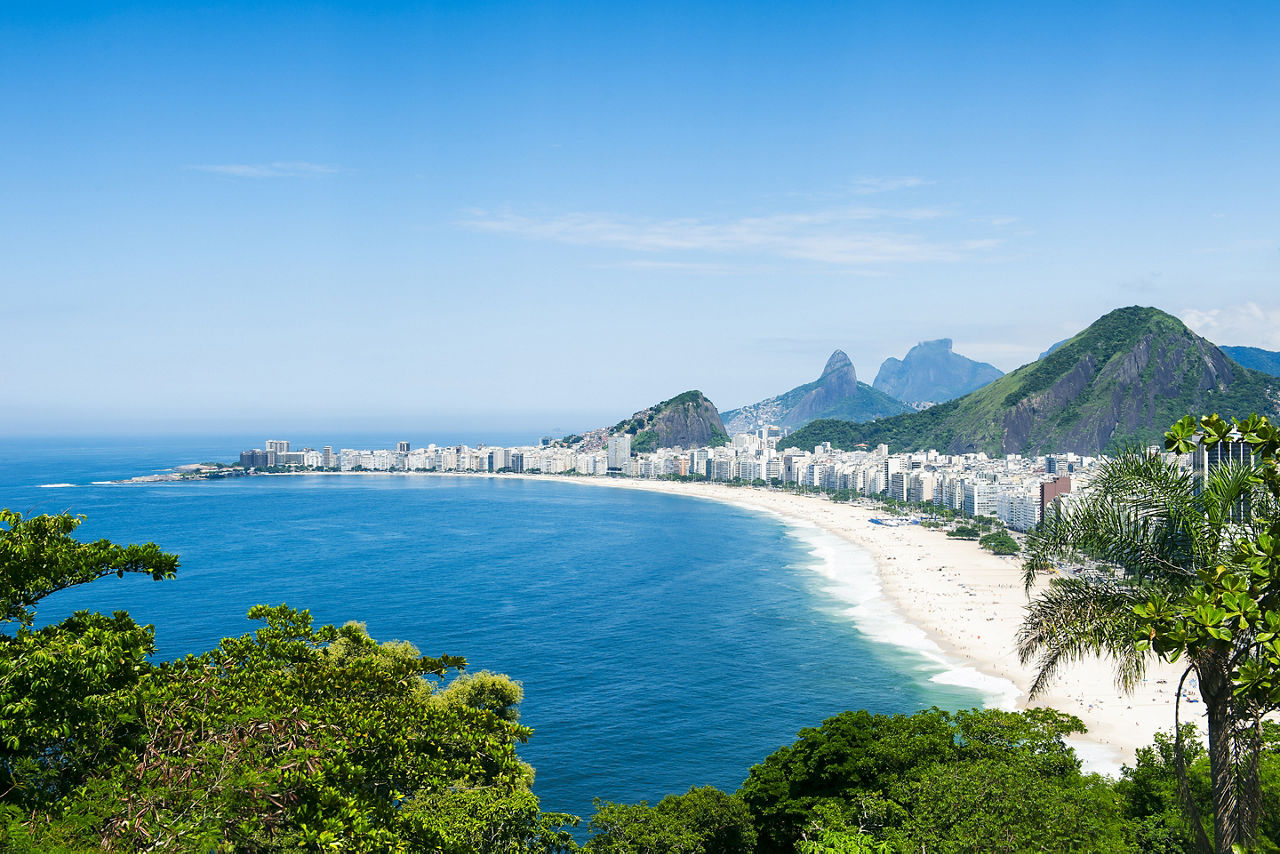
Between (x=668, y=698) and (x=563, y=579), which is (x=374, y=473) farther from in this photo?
(x=668, y=698)

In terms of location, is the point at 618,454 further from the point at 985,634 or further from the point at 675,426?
the point at 985,634

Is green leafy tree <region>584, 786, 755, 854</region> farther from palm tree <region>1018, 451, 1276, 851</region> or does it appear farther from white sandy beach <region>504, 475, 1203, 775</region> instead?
white sandy beach <region>504, 475, 1203, 775</region>

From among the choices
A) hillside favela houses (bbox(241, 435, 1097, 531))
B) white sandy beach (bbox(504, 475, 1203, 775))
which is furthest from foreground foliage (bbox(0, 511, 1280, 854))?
hillside favela houses (bbox(241, 435, 1097, 531))

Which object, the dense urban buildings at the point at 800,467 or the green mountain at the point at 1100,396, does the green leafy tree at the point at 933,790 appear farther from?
the green mountain at the point at 1100,396

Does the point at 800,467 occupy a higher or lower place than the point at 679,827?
higher

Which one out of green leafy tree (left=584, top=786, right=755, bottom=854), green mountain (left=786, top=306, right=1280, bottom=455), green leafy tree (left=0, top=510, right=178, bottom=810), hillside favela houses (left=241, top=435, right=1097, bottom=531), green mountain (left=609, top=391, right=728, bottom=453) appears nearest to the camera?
green leafy tree (left=0, top=510, right=178, bottom=810)

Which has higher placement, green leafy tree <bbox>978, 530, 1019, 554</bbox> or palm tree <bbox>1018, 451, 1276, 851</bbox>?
palm tree <bbox>1018, 451, 1276, 851</bbox>

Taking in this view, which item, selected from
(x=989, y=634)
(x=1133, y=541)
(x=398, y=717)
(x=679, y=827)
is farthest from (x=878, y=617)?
(x=398, y=717)
